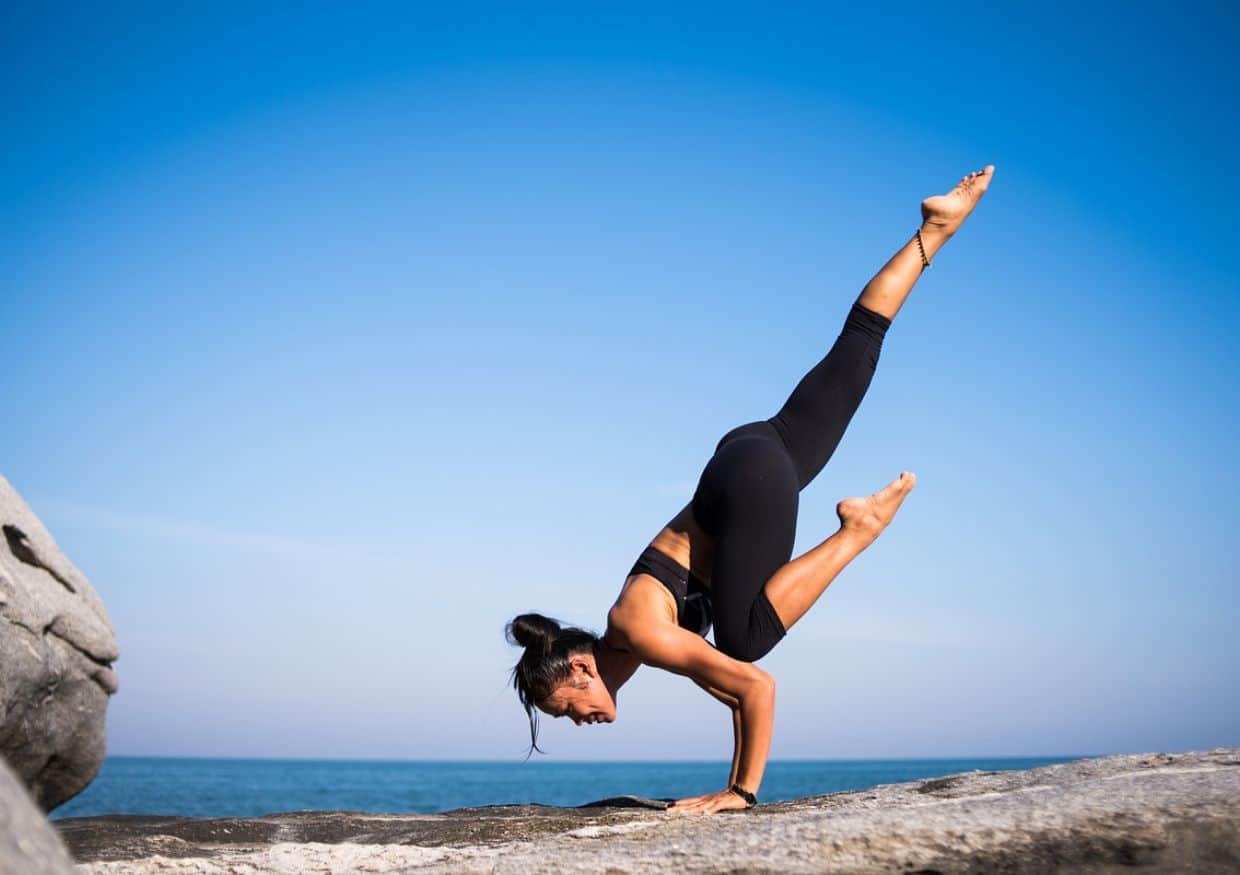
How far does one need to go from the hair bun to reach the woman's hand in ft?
2.90

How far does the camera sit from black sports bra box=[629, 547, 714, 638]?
466cm

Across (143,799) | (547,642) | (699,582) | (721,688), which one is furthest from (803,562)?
(143,799)

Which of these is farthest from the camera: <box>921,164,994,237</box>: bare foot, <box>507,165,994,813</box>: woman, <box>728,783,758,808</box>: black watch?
<box>921,164,994,237</box>: bare foot

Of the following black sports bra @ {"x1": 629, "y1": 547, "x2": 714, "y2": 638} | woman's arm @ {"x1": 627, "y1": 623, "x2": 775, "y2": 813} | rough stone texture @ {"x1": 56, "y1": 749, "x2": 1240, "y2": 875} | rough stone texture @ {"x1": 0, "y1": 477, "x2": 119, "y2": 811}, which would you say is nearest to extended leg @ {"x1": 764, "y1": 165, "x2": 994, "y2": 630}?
black sports bra @ {"x1": 629, "y1": 547, "x2": 714, "y2": 638}

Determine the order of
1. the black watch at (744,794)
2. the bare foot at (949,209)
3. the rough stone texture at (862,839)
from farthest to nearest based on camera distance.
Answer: the bare foot at (949,209) → the black watch at (744,794) → the rough stone texture at (862,839)

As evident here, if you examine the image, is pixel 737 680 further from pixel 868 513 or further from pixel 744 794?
pixel 868 513

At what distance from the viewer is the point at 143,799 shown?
38.1m

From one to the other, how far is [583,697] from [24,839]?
130 inches

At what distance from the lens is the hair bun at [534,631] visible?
4.62 metres

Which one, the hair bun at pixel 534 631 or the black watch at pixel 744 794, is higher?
the hair bun at pixel 534 631

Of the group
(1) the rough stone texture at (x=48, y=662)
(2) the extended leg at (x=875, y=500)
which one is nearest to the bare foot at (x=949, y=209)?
(2) the extended leg at (x=875, y=500)

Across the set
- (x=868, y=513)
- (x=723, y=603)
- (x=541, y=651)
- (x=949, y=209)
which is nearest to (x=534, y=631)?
(x=541, y=651)

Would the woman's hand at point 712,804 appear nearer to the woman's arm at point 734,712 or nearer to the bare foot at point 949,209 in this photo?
the woman's arm at point 734,712

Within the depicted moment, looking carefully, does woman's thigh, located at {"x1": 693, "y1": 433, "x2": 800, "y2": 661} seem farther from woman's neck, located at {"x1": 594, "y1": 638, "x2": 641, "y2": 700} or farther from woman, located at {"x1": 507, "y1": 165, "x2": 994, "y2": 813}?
woman's neck, located at {"x1": 594, "y1": 638, "x2": 641, "y2": 700}
